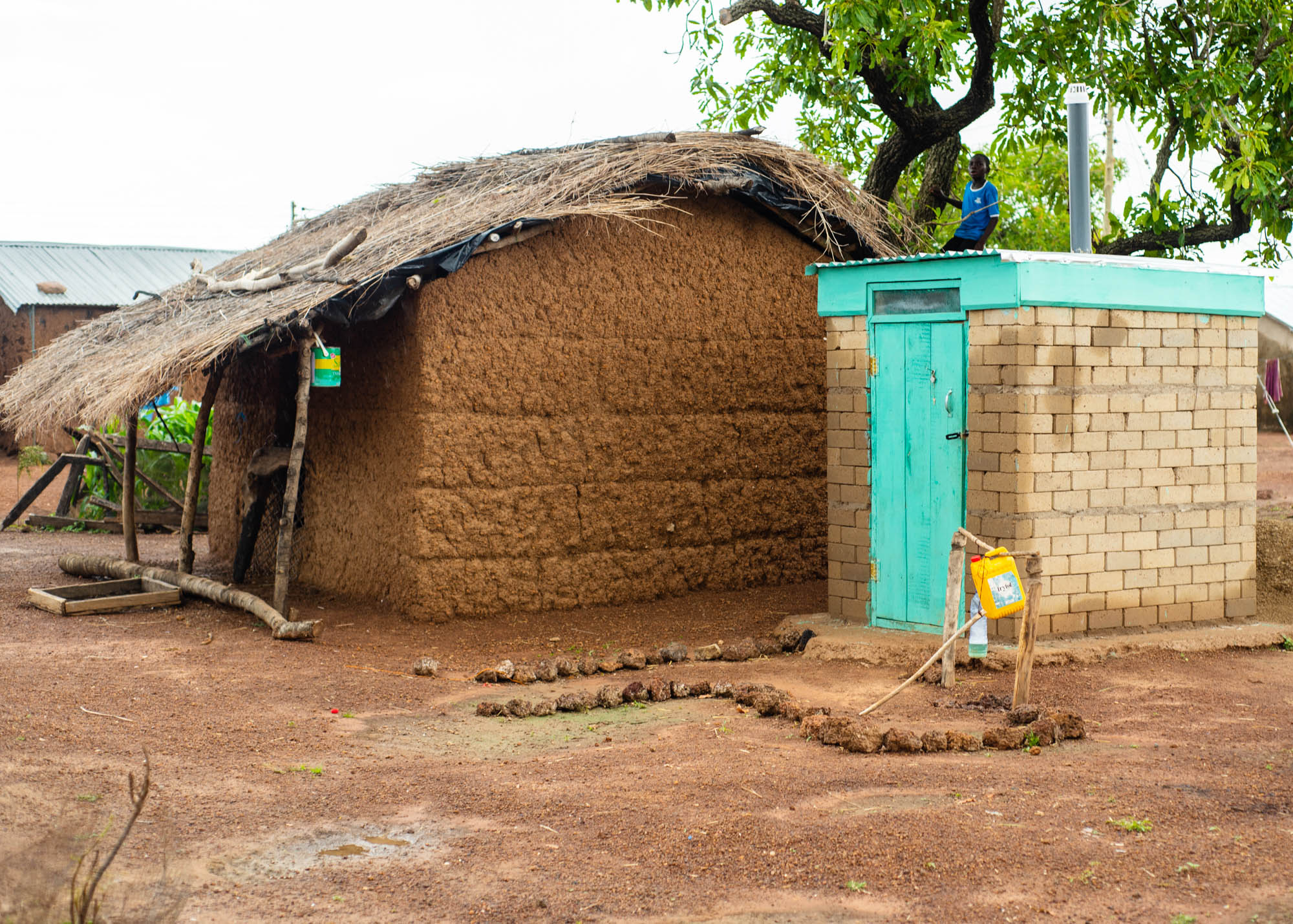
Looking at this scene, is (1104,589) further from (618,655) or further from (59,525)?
(59,525)


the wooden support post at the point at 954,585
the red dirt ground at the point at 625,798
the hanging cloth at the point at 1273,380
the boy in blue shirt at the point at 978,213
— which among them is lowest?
the red dirt ground at the point at 625,798

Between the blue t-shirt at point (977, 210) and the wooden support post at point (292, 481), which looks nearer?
the wooden support post at point (292, 481)

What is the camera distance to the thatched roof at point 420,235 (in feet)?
26.7

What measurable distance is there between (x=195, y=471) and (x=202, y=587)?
0.95m

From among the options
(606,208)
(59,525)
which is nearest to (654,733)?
(606,208)

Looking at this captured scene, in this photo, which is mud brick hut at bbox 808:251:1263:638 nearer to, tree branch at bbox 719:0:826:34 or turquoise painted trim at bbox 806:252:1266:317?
turquoise painted trim at bbox 806:252:1266:317

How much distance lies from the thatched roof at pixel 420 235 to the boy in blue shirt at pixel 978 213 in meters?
1.16

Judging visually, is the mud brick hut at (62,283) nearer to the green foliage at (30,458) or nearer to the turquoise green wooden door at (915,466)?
the green foliage at (30,458)

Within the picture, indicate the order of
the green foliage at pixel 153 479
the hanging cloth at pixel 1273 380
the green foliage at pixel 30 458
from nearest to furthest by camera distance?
1. the green foliage at pixel 153 479
2. the green foliage at pixel 30 458
3. the hanging cloth at pixel 1273 380

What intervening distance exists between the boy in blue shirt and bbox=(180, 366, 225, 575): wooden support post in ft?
18.3

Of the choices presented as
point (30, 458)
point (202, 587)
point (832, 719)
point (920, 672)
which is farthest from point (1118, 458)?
point (30, 458)

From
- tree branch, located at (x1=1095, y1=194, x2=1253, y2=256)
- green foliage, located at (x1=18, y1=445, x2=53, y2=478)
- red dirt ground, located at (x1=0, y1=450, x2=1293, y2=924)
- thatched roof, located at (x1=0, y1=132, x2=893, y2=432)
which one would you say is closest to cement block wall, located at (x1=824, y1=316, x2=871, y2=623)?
red dirt ground, located at (x1=0, y1=450, x2=1293, y2=924)

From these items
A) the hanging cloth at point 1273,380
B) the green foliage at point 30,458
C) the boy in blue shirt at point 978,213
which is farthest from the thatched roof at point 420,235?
the hanging cloth at point 1273,380

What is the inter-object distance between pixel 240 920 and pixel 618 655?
402 centimetres
